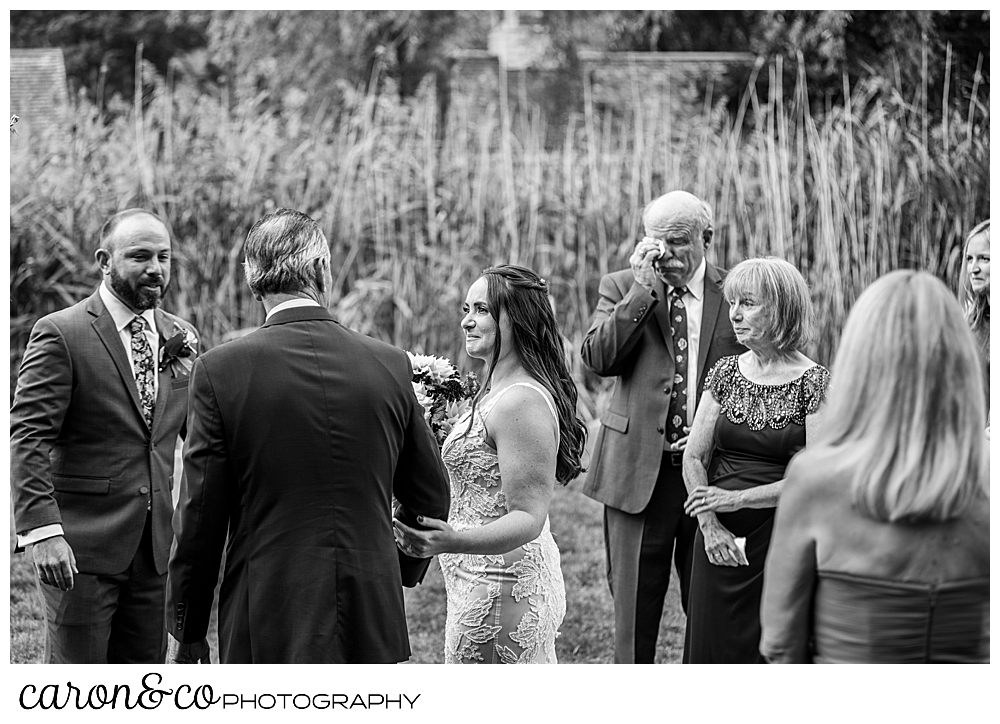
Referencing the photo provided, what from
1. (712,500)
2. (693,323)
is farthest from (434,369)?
(693,323)

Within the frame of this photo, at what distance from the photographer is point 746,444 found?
311cm

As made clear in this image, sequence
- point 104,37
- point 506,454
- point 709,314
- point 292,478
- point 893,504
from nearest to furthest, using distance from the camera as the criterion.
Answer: point 893,504, point 292,478, point 506,454, point 709,314, point 104,37

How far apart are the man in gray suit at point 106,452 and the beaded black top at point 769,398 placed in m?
1.72

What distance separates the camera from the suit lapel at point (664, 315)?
3623 millimetres

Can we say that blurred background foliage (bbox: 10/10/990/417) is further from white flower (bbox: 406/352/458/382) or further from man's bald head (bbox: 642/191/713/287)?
white flower (bbox: 406/352/458/382)

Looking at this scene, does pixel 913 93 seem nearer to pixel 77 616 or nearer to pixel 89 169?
pixel 89 169

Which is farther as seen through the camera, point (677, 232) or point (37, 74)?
point (37, 74)

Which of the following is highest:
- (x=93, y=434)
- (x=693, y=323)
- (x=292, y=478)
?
(x=693, y=323)

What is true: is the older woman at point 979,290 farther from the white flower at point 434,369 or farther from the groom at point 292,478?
the groom at point 292,478

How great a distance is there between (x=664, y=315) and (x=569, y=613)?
1608 mm

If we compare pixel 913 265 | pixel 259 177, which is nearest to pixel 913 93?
pixel 913 265

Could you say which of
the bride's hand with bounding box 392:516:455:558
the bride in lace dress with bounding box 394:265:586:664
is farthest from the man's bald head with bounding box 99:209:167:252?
the bride's hand with bounding box 392:516:455:558

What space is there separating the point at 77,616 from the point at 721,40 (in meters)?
15.8

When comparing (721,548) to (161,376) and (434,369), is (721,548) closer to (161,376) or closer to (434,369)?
(434,369)
